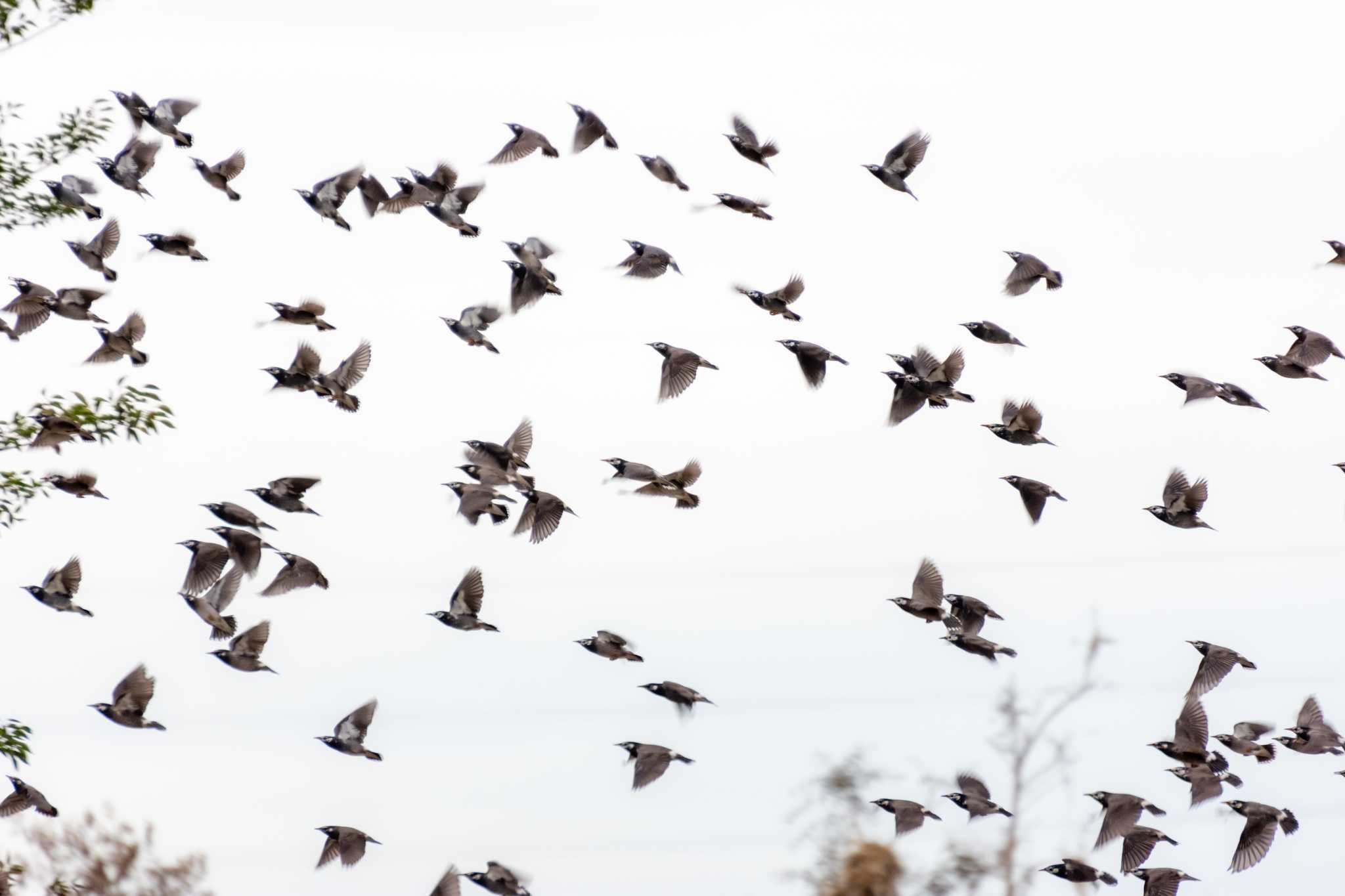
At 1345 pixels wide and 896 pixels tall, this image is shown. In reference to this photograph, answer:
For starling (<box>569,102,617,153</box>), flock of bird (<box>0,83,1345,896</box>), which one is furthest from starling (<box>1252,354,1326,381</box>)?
starling (<box>569,102,617,153</box>)

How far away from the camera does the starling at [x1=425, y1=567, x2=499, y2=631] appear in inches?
744

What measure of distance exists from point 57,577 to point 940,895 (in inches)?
354

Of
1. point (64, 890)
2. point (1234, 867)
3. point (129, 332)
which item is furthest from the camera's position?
point (129, 332)

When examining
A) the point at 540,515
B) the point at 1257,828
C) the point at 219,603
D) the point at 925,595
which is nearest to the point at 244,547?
the point at 219,603

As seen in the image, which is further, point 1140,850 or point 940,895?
point 940,895

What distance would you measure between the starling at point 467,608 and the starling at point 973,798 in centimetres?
459

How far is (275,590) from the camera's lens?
720 inches

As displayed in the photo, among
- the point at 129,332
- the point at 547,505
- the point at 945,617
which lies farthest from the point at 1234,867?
the point at 129,332

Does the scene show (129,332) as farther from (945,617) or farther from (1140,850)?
(1140,850)

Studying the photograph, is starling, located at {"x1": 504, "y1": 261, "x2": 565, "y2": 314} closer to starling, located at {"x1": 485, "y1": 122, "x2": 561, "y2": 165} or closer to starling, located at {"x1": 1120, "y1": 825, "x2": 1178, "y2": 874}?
starling, located at {"x1": 485, "y1": 122, "x2": 561, "y2": 165}

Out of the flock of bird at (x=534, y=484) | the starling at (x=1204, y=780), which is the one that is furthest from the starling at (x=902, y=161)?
the starling at (x=1204, y=780)

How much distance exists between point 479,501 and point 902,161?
187 inches

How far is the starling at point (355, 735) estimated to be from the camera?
19.1m

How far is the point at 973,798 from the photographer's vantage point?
762 inches
